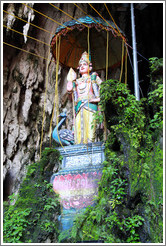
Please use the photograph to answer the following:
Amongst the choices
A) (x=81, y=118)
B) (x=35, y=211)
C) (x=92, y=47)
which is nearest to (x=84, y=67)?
(x=92, y=47)

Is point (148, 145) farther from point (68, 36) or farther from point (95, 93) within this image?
point (68, 36)

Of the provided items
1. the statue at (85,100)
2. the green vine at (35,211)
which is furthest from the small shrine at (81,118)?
the green vine at (35,211)

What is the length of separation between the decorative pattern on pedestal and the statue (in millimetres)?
509

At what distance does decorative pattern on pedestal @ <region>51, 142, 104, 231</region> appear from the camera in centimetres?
470

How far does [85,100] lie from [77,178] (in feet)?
7.05

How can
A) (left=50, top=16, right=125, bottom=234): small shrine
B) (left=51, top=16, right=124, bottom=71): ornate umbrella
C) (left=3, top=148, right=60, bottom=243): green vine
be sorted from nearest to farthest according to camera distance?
(left=3, top=148, right=60, bottom=243): green vine
(left=50, top=16, right=125, bottom=234): small shrine
(left=51, top=16, right=124, bottom=71): ornate umbrella

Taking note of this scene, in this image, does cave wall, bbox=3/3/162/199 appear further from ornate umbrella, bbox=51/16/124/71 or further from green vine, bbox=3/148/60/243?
green vine, bbox=3/148/60/243

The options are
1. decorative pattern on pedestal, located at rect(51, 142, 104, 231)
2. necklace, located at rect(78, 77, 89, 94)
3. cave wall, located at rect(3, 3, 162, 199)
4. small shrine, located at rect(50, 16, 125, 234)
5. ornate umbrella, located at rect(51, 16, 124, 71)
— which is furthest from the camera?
cave wall, located at rect(3, 3, 162, 199)

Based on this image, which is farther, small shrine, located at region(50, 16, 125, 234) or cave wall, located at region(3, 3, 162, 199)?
cave wall, located at region(3, 3, 162, 199)

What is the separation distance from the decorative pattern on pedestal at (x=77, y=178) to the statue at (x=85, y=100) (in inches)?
20.0

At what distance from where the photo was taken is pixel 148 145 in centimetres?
432

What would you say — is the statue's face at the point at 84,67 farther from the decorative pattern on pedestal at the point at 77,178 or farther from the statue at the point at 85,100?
the decorative pattern on pedestal at the point at 77,178

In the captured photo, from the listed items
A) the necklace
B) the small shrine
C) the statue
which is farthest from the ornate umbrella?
the necklace

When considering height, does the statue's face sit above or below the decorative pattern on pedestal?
above
